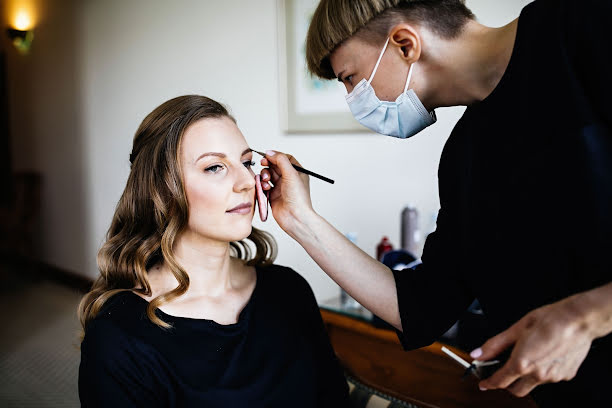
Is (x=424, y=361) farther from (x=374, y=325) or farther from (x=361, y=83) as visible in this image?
(x=361, y=83)

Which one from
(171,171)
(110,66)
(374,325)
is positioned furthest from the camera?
(110,66)

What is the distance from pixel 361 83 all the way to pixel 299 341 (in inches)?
26.9

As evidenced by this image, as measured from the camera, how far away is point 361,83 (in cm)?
105

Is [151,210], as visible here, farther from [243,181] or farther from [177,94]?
[177,94]

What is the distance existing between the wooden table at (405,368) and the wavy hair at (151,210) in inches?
23.6

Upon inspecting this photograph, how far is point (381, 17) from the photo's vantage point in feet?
3.10

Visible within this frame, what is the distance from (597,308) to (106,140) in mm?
3461

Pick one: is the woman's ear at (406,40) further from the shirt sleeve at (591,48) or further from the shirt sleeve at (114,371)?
the shirt sleeve at (114,371)

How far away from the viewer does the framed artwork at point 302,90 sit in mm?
2090

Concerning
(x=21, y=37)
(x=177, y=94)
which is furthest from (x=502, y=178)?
(x=21, y=37)

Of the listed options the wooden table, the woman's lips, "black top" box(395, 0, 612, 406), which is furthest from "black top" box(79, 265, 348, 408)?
"black top" box(395, 0, 612, 406)

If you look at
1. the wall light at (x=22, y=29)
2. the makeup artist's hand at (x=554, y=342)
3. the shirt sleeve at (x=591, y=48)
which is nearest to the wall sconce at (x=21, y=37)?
the wall light at (x=22, y=29)

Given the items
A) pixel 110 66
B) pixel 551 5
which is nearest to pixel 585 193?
pixel 551 5

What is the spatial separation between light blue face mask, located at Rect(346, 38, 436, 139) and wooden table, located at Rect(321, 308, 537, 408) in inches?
26.2
